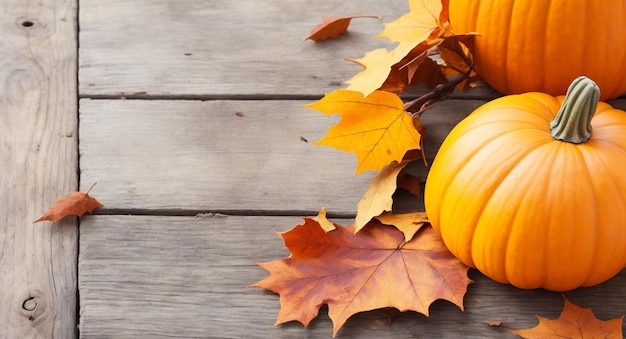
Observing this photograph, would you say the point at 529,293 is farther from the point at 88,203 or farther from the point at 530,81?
the point at 88,203

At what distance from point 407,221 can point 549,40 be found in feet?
1.15

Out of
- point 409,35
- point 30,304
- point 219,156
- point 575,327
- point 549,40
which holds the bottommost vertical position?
point 30,304

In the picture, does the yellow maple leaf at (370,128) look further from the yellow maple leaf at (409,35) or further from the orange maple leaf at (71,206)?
the orange maple leaf at (71,206)

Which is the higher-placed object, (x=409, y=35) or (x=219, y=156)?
(x=409, y=35)

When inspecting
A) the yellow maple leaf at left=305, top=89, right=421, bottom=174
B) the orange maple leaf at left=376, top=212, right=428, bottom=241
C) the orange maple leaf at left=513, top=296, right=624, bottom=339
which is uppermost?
the yellow maple leaf at left=305, top=89, right=421, bottom=174

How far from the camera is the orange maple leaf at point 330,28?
1578mm

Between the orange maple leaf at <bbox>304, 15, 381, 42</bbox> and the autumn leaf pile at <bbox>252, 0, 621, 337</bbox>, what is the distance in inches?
7.2

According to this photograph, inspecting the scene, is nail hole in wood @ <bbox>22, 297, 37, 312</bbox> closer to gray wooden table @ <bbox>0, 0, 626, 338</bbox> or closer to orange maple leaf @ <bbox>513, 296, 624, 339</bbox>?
gray wooden table @ <bbox>0, 0, 626, 338</bbox>

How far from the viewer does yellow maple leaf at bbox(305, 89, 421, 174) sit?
1293 mm

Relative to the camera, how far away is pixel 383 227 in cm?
126

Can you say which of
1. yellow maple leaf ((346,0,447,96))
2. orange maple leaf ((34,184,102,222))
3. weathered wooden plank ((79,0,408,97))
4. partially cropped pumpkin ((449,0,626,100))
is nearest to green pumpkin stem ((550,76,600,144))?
partially cropped pumpkin ((449,0,626,100))

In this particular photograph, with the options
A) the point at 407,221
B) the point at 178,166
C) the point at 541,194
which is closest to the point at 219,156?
the point at 178,166

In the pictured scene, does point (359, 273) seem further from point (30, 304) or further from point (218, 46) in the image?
point (218, 46)

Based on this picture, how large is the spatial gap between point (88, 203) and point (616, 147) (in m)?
0.80
